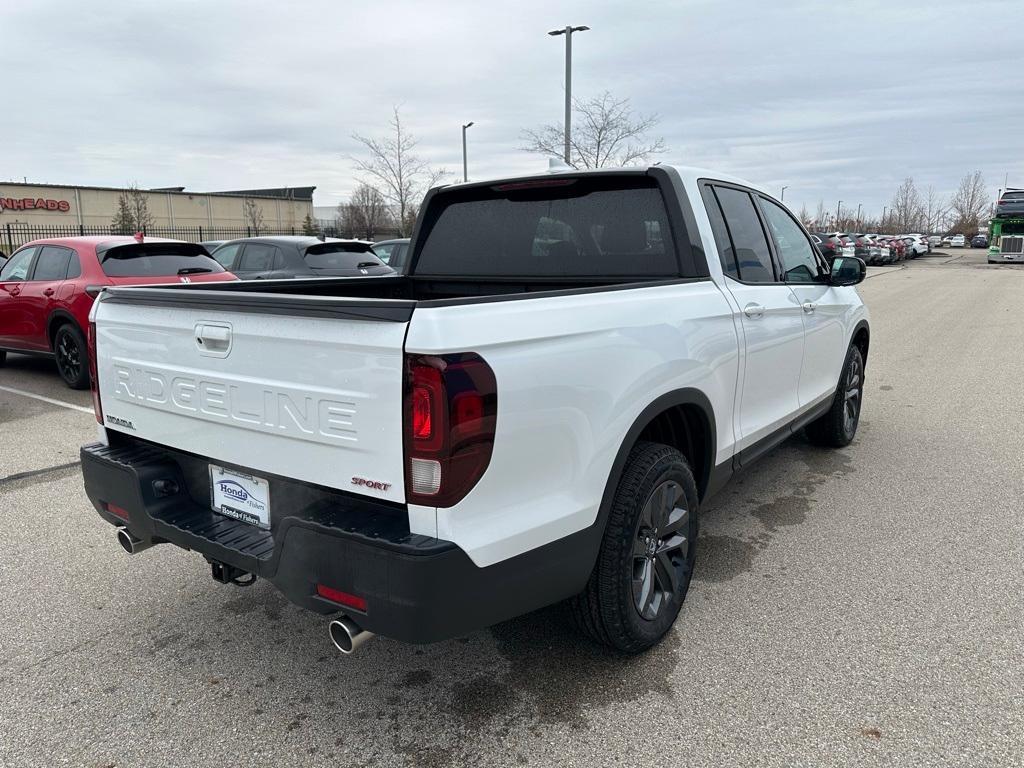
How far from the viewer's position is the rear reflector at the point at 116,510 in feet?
9.62

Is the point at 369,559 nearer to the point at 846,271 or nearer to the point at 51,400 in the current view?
the point at 846,271

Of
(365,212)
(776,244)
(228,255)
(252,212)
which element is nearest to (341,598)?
(776,244)

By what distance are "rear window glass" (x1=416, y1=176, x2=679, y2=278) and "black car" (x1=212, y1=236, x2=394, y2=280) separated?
282 inches

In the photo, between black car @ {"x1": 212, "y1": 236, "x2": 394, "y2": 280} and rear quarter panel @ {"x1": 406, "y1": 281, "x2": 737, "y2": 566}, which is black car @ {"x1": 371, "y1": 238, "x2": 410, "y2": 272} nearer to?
black car @ {"x1": 212, "y1": 236, "x2": 394, "y2": 280}

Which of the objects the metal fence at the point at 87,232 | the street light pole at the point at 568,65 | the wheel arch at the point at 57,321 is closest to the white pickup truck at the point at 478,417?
the wheel arch at the point at 57,321

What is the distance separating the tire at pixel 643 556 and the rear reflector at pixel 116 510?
1715mm

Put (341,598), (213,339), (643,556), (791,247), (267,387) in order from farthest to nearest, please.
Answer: (791,247), (643,556), (213,339), (267,387), (341,598)

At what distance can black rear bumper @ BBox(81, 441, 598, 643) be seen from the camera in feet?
7.05

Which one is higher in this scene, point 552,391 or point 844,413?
point 552,391

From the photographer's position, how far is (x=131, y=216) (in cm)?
4834

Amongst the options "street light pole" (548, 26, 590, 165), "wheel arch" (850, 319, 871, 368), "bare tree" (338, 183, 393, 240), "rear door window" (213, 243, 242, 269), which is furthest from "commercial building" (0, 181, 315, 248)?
"wheel arch" (850, 319, 871, 368)

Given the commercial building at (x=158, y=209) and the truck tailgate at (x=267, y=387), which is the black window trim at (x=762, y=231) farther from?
the commercial building at (x=158, y=209)

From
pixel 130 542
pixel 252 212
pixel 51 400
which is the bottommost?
pixel 51 400

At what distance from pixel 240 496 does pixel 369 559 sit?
75 cm
